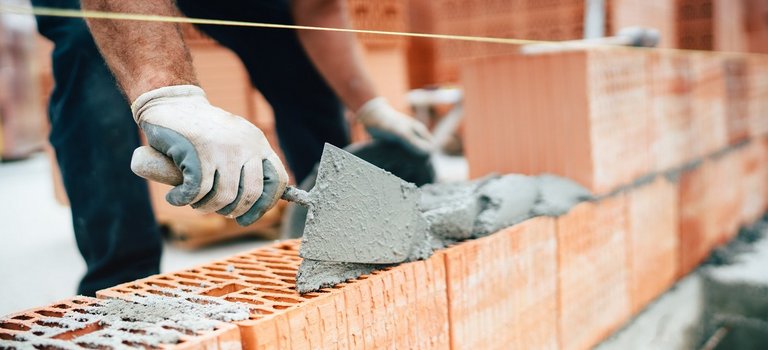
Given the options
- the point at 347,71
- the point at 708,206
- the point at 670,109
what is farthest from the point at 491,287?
the point at 708,206

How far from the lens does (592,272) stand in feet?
5.85

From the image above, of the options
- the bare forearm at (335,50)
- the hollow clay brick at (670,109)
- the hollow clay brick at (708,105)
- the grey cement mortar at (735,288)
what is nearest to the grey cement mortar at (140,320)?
the bare forearm at (335,50)

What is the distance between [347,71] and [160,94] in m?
1.01

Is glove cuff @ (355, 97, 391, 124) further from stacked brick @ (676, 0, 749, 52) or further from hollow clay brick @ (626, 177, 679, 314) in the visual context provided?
stacked brick @ (676, 0, 749, 52)

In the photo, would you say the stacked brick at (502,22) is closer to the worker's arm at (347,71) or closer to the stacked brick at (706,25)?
the stacked brick at (706,25)

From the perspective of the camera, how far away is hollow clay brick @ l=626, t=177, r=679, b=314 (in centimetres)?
202

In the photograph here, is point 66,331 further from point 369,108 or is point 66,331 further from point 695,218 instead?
point 695,218

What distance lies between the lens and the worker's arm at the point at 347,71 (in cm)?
195

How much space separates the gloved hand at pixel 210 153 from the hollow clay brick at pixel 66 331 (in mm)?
217

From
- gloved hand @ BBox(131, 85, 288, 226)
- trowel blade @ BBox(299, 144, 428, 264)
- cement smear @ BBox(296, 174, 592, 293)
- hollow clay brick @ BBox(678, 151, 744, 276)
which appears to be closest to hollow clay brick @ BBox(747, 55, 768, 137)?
hollow clay brick @ BBox(678, 151, 744, 276)

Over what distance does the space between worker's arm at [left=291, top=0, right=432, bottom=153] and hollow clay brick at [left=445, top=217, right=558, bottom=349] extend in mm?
565

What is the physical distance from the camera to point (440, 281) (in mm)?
1243

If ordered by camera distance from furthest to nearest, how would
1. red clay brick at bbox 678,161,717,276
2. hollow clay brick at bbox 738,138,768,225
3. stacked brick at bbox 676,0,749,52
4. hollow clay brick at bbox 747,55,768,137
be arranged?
stacked brick at bbox 676,0,749,52
hollow clay brick at bbox 747,55,768,137
hollow clay brick at bbox 738,138,768,225
red clay brick at bbox 678,161,717,276

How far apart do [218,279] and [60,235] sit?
341 centimetres
